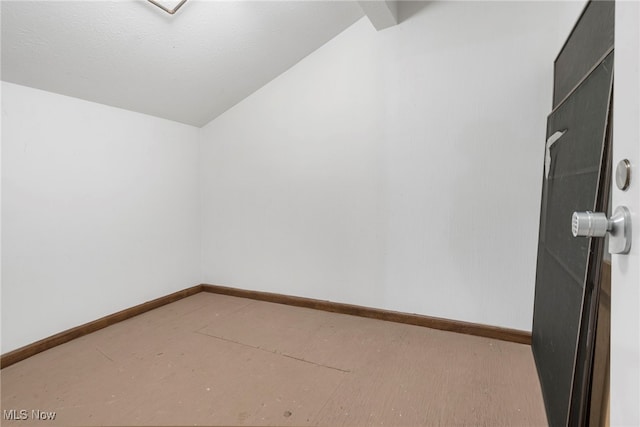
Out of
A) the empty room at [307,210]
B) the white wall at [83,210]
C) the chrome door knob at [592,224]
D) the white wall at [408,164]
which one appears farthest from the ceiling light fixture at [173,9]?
the chrome door knob at [592,224]

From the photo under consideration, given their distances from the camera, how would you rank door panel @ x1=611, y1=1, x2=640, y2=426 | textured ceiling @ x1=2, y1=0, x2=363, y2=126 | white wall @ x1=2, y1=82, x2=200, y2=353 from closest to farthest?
1. door panel @ x1=611, y1=1, x2=640, y2=426
2. textured ceiling @ x1=2, y1=0, x2=363, y2=126
3. white wall @ x1=2, y1=82, x2=200, y2=353

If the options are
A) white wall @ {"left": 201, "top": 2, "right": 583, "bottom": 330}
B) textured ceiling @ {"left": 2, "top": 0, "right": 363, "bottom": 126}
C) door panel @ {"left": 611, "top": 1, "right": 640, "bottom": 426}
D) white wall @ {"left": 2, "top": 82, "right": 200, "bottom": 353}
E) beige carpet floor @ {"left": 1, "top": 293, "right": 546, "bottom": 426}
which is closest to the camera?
door panel @ {"left": 611, "top": 1, "right": 640, "bottom": 426}

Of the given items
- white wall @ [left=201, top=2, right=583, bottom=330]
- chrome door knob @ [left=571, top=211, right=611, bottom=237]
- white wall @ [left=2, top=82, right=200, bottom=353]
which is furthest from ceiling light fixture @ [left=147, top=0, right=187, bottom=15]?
chrome door knob @ [left=571, top=211, right=611, bottom=237]

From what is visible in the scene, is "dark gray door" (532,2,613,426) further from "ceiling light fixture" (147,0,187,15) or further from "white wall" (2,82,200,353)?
"white wall" (2,82,200,353)

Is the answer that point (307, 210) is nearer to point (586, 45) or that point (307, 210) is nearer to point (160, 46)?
point (160, 46)

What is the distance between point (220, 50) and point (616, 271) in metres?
2.33

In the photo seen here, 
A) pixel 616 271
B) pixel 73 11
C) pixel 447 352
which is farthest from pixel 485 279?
pixel 73 11

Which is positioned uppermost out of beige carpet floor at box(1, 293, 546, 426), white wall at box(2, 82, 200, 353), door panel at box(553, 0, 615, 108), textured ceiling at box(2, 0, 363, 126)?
textured ceiling at box(2, 0, 363, 126)

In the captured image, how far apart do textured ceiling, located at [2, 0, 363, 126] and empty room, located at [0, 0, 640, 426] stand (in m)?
0.01

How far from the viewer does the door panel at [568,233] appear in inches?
35.2

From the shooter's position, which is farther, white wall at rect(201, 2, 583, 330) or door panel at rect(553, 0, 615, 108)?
white wall at rect(201, 2, 583, 330)

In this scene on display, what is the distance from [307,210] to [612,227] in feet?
6.97

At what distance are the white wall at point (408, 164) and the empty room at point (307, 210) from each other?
0.01 meters

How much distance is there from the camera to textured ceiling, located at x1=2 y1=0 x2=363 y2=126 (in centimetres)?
157
